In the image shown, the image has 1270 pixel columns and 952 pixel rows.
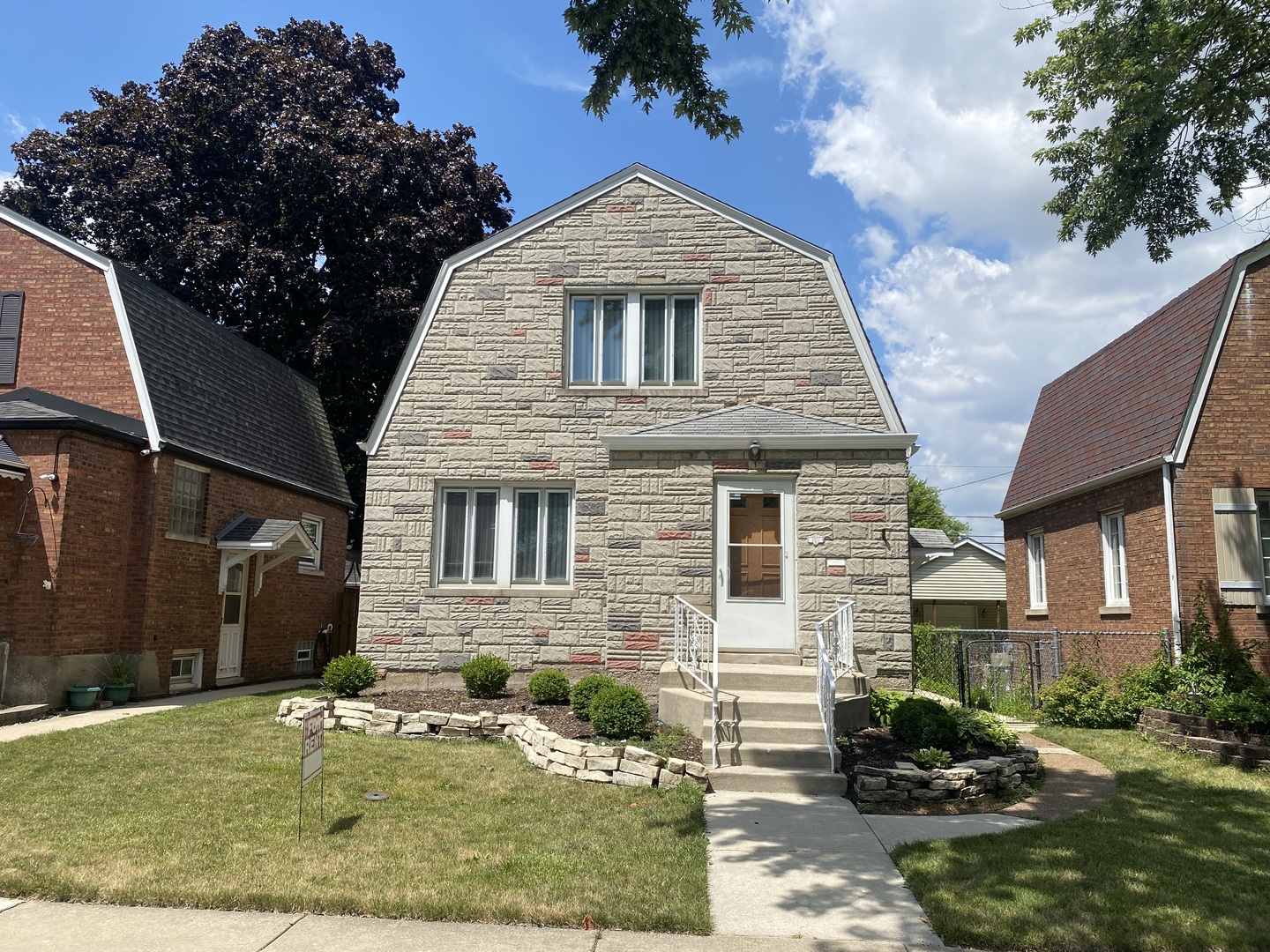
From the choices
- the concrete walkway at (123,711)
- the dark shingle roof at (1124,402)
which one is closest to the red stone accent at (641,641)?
the concrete walkway at (123,711)

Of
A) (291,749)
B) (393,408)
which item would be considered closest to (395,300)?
(393,408)

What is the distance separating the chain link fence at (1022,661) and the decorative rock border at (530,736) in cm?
660

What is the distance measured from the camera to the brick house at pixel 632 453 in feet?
37.4

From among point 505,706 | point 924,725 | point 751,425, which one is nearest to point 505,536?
point 505,706

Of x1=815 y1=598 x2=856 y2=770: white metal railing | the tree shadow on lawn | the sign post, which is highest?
x1=815 y1=598 x2=856 y2=770: white metal railing

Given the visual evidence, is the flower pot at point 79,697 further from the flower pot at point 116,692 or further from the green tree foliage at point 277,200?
the green tree foliage at point 277,200

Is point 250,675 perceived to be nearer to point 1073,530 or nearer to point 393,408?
point 393,408

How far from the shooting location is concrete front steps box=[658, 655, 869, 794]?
807 cm

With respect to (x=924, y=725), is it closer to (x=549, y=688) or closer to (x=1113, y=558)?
(x=549, y=688)

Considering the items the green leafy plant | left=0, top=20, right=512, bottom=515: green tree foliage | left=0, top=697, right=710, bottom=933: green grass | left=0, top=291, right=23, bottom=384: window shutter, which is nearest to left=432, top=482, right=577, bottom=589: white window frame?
left=0, top=697, right=710, bottom=933: green grass

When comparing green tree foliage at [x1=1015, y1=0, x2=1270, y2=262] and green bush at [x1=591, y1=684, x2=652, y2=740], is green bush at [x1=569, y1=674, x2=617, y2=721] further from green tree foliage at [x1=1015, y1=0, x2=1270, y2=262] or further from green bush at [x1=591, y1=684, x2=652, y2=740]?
green tree foliage at [x1=1015, y1=0, x2=1270, y2=262]

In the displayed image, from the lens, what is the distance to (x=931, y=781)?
7789mm

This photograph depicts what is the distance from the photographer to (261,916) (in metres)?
4.94

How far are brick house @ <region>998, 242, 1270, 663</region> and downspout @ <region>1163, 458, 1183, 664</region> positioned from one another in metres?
0.02
